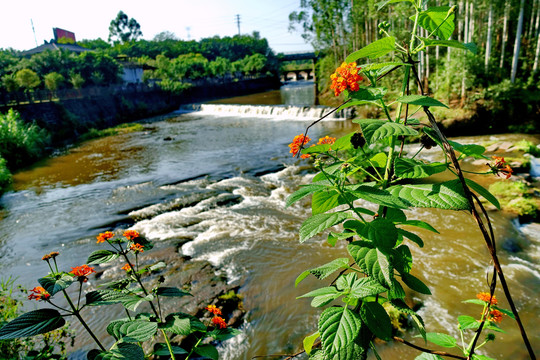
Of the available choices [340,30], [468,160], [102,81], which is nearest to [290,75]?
[340,30]

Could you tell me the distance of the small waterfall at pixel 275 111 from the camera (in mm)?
20439

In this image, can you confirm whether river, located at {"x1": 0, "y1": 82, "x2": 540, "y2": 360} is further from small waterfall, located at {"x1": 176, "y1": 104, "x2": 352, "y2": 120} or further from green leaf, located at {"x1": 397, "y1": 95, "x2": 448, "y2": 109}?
small waterfall, located at {"x1": 176, "y1": 104, "x2": 352, "y2": 120}

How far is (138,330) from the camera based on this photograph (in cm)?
150

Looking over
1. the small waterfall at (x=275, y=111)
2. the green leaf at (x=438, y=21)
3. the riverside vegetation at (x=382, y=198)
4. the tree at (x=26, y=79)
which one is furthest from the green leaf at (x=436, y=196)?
the tree at (x=26, y=79)

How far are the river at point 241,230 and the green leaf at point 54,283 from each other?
2.77 m

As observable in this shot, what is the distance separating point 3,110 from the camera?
18.8 metres

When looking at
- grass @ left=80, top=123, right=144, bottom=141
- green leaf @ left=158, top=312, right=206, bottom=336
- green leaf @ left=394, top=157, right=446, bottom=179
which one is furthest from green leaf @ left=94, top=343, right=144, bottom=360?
grass @ left=80, top=123, right=144, bottom=141

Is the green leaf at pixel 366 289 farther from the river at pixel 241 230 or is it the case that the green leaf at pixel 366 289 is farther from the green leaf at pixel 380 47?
the river at pixel 241 230

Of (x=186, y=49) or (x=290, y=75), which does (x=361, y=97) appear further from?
(x=290, y=75)

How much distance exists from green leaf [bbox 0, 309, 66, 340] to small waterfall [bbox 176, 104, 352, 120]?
59.5 ft

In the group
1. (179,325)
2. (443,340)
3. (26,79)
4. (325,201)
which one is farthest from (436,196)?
(26,79)

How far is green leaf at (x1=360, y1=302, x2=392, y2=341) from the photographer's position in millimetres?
963

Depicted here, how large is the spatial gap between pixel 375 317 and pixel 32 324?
5.21ft

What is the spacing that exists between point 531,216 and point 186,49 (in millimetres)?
69639
